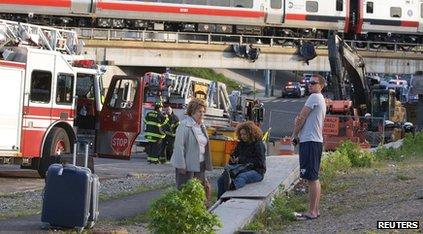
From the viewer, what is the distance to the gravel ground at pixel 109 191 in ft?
44.4

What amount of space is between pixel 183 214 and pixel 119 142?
37.1 feet

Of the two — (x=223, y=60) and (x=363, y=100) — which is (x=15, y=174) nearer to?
(x=363, y=100)

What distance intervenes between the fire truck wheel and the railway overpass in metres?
26.8

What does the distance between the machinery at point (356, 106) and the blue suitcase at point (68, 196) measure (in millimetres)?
21716

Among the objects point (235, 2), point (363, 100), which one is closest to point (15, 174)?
point (363, 100)

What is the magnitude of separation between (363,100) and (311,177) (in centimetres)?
2722

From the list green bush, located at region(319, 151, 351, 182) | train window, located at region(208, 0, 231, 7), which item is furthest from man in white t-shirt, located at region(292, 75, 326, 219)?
train window, located at region(208, 0, 231, 7)

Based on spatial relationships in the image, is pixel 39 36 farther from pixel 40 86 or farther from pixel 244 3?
pixel 244 3

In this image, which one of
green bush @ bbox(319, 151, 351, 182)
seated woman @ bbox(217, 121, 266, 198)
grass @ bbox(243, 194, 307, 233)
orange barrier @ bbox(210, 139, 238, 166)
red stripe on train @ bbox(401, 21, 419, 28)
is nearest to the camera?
grass @ bbox(243, 194, 307, 233)

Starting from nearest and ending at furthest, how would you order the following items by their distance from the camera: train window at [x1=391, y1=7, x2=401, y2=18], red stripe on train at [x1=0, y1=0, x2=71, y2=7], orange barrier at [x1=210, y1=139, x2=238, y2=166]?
orange barrier at [x1=210, y1=139, x2=238, y2=166] < red stripe on train at [x1=0, y1=0, x2=71, y2=7] < train window at [x1=391, y1=7, x2=401, y2=18]

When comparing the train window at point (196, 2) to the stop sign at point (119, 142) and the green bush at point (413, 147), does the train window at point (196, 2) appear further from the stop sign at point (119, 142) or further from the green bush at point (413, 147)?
the stop sign at point (119, 142)

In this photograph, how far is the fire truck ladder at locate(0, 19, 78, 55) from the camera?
60.9 ft

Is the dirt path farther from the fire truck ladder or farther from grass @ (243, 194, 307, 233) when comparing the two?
the fire truck ladder

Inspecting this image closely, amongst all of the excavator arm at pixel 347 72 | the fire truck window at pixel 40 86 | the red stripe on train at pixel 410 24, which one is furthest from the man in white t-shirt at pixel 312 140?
the red stripe on train at pixel 410 24
